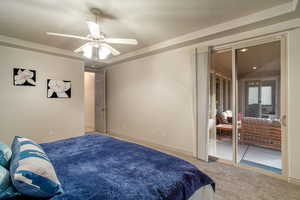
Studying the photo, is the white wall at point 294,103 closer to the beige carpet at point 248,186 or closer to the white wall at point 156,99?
the beige carpet at point 248,186

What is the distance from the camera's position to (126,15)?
2.36 meters

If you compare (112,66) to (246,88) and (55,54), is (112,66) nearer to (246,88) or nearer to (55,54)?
(55,54)

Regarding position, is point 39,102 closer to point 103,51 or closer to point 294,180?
point 103,51

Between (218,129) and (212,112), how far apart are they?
0.53m

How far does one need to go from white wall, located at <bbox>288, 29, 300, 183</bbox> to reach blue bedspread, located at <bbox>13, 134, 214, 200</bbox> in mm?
1741

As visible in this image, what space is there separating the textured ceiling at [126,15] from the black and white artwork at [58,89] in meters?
1.24

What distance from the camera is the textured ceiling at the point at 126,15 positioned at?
81.6 inches

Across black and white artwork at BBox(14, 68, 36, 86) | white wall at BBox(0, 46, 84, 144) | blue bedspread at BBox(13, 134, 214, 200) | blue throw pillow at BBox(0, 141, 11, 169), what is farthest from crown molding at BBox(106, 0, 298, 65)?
blue throw pillow at BBox(0, 141, 11, 169)

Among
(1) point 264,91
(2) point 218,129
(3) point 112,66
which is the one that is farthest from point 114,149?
(3) point 112,66

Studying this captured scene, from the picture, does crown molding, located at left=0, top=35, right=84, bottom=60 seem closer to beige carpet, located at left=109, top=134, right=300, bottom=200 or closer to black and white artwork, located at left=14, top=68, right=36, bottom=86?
black and white artwork, located at left=14, top=68, right=36, bottom=86

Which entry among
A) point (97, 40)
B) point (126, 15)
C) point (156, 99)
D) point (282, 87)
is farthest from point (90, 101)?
point (282, 87)

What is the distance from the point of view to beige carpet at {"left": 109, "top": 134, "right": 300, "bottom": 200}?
193 cm

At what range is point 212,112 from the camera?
10.4 ft

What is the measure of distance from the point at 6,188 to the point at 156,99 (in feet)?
10.6
